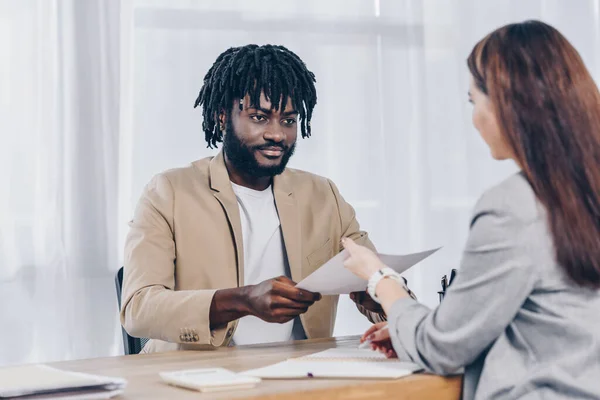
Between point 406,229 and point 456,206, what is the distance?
278mm

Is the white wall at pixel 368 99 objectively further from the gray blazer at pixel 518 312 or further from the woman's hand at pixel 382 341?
the gray blazer at pixel 518 312

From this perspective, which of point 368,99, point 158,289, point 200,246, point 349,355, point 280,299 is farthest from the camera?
point 368,99

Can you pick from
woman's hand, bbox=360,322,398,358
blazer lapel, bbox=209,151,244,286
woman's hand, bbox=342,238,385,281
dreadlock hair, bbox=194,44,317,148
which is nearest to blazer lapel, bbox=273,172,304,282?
blazer lapel, bbox=209,151,244,286

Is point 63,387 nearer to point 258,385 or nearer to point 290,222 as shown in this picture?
point 258,385

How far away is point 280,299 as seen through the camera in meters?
1.83

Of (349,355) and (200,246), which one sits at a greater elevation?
(200,246)

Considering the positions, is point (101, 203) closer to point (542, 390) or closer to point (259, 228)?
point (259, 228)

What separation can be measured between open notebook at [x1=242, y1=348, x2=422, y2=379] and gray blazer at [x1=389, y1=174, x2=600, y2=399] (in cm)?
14

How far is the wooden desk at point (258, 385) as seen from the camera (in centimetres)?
134

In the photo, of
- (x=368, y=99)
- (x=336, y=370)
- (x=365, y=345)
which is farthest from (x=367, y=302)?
(x=368, y=99)

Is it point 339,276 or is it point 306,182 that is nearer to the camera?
point 339,276

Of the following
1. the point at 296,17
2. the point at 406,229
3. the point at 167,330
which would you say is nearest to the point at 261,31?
the point at 296,17

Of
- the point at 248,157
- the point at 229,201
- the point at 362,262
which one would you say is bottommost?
the point at 362,262

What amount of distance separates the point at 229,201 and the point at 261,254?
19 centimetres
